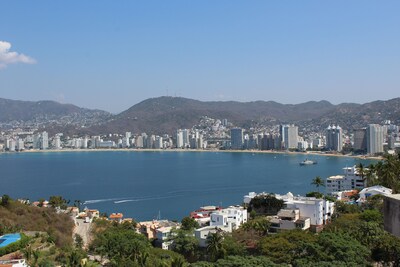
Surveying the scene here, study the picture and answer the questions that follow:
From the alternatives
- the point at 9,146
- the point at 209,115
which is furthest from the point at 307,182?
the point at 209,115

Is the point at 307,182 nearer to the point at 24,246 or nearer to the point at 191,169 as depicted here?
the point at 191,169

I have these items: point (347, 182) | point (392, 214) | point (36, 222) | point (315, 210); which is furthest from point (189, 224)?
point (392, 214)

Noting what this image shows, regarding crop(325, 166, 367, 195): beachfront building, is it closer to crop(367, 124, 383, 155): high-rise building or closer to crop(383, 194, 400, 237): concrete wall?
crop(383, 194, 400, 237): concrete wall

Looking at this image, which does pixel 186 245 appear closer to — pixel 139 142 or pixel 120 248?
pixel 120 248

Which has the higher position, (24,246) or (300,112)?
(300,112)

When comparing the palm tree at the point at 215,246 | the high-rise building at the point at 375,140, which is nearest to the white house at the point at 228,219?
the palm tree at the point at 215,246

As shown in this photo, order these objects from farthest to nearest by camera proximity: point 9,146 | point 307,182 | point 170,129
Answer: point 170,129 → point 9,146 → point 307,182

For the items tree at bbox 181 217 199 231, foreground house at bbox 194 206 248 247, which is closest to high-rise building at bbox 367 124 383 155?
foreground house at bbox 194 206 248 247
